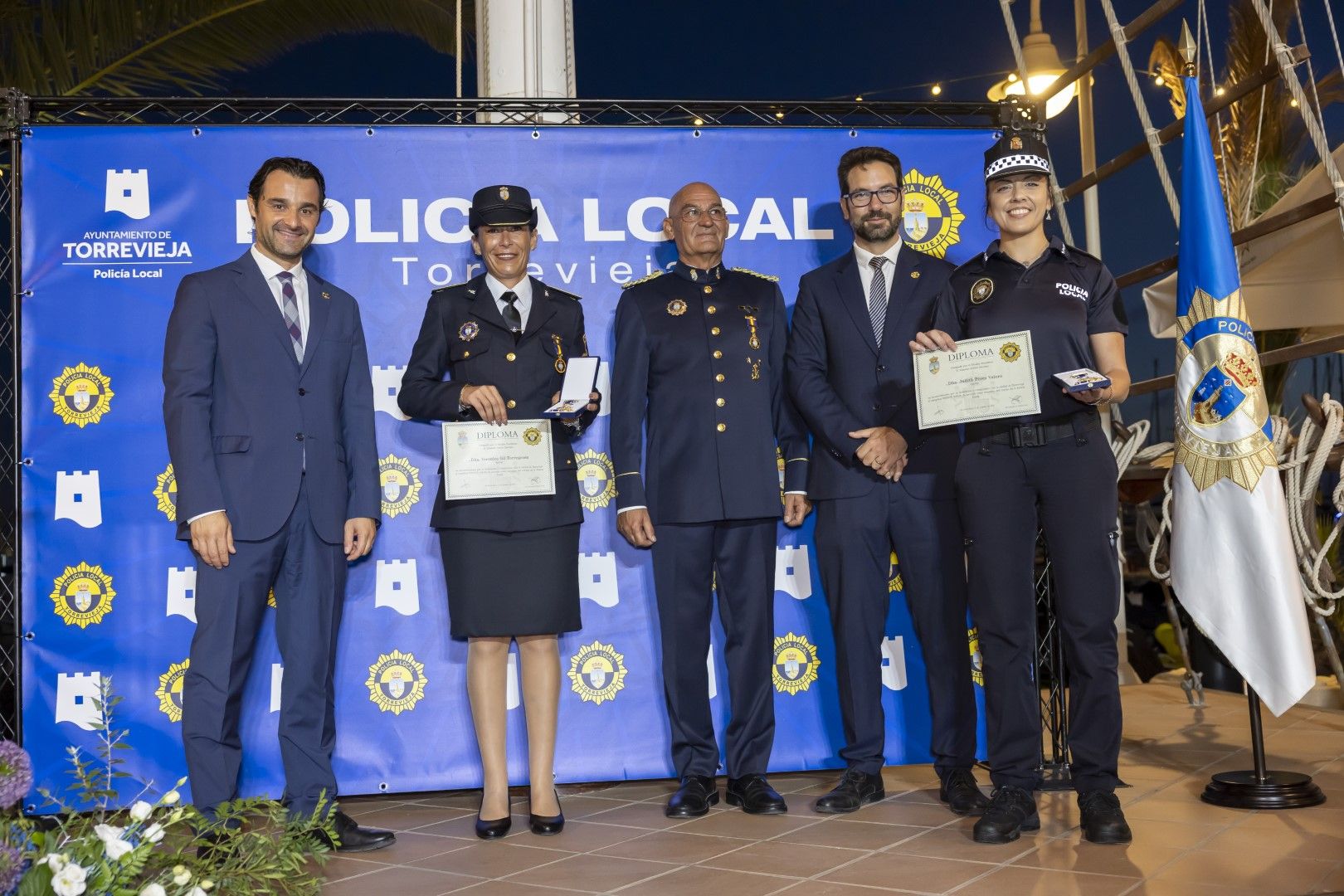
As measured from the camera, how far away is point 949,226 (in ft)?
15.4

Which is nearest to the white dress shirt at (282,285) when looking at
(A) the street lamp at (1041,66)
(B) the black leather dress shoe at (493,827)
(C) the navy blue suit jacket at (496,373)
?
(C) the navy blue suit jacket at (496,373)

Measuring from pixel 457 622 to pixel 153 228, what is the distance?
182 cm

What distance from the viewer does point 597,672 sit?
4.48 m

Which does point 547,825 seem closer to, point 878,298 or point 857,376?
point 857,376

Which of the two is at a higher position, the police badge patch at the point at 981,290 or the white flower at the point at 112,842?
the police badge patch at the point at 981,290

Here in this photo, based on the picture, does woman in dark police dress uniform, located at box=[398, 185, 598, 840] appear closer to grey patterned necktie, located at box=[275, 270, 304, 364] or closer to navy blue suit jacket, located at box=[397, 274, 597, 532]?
navy blue suit jacket, located at box=[397, 274, 597, 532]

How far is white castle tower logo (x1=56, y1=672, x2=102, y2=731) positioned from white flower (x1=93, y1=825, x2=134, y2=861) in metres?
2.56

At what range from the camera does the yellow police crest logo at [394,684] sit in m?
4.37

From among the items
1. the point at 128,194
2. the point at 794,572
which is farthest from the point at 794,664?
the point at 128,194

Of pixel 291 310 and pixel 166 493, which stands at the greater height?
pixel 291 310

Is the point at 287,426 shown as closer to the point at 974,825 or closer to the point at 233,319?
the point at 233,319

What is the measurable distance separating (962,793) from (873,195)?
1925 millimetres

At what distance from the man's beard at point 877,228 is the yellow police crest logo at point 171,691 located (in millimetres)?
2718

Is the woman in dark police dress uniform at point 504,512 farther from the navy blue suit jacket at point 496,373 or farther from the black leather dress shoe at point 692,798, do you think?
the black leather dress shoe at point 692,798
